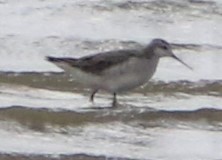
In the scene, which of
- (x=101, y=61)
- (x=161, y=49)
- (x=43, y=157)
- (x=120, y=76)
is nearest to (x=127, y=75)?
(x=120, y=76)

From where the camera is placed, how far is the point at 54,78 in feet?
36.1

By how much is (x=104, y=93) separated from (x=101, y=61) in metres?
0.54

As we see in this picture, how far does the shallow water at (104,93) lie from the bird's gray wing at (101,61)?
245mm

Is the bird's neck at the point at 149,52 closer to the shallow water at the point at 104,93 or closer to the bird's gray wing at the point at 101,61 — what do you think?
the bird's gray wing at the point at 101,61

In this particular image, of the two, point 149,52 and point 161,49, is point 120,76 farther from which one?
point 161,49

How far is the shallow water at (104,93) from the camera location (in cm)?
884

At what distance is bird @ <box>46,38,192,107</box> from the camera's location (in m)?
10.3

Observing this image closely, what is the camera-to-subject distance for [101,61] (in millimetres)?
10461

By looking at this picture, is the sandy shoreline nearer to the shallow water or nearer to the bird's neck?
the shallow water

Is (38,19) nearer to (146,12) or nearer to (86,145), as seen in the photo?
(146,12)

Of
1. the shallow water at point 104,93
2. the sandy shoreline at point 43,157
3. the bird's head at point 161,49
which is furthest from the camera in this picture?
the bird's head at point 161,49

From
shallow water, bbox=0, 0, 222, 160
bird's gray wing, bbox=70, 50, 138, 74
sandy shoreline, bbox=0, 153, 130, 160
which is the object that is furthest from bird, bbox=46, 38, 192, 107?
sandy shoreline, bbox=0, 153, 130, 160

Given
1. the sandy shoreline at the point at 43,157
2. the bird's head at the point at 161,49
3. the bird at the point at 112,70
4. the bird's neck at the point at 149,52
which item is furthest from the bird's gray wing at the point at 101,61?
the sandy shoreline at the point at 43,157

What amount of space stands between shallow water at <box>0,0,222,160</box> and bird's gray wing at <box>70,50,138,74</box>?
0.80 ft
